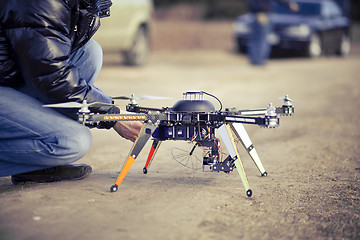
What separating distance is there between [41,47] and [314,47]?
41.3 ft

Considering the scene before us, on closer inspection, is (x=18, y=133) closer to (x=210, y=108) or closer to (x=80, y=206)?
(x=80, y=206)

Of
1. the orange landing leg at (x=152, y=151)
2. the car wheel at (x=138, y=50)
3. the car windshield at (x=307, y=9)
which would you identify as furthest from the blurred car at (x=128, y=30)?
the orange landing leg at (x=152, y=151)

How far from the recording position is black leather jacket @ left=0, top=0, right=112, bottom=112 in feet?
9.64

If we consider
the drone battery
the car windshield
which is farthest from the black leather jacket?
the car windshield

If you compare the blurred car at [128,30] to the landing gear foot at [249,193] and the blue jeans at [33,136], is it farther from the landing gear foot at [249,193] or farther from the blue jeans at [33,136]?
the landing gear foot at [249,193]

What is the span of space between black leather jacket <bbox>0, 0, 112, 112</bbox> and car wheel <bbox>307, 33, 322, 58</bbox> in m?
11.9

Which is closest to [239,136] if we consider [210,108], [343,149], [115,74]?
[210,108]

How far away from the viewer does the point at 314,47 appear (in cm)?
1458

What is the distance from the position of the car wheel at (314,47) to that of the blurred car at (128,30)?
459 centimetres

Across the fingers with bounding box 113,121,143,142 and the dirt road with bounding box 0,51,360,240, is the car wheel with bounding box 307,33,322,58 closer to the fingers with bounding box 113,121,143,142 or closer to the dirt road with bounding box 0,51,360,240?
the dirt road with bounding box 0,51,360,240

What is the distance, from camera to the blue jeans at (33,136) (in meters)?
3.14

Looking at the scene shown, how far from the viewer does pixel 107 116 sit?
300 centimetres

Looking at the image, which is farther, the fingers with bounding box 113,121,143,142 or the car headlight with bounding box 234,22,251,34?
the car headlight with bounding box 234,22,251,34

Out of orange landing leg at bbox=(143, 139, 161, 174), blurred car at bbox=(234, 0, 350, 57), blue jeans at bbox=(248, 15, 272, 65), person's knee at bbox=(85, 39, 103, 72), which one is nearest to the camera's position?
orange landing leg at bbox=(143, 139, 161, 174)
